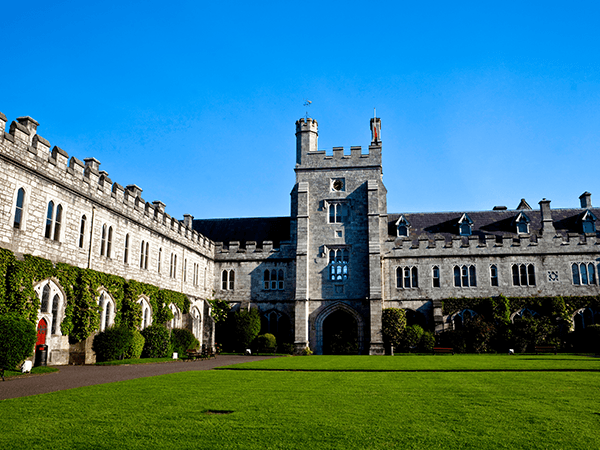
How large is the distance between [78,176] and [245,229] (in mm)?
21248

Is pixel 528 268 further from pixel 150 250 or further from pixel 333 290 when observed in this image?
pixel 150 250

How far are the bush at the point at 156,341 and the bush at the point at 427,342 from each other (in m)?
16.8

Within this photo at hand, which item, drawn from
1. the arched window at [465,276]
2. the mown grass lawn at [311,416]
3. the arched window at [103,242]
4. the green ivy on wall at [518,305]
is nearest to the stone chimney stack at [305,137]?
the arched window at [465,276]

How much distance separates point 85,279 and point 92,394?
11828 mm

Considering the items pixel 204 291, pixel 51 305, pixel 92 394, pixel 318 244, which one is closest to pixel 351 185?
pixel 318 244

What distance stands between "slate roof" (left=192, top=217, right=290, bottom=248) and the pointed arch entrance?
22.9 ft

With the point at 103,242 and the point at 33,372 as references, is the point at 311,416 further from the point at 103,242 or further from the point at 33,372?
the point at 103,242

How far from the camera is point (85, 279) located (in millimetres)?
21281

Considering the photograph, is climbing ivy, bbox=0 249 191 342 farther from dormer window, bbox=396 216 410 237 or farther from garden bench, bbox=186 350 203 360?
dormer window, bbox=396 216 410 237

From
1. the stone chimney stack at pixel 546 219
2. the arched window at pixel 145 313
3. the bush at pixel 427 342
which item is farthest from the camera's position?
the stone chimney stack at pixel 546 219

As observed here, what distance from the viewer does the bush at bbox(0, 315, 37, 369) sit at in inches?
603

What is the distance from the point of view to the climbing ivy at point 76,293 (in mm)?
17203

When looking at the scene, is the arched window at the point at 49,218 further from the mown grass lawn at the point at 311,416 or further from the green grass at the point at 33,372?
the mown grass lawn at the point at 311,416

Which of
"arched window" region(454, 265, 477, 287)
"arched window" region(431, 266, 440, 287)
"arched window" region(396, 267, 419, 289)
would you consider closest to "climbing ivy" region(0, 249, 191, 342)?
"arched window" region(396, 267, 419, 289)
